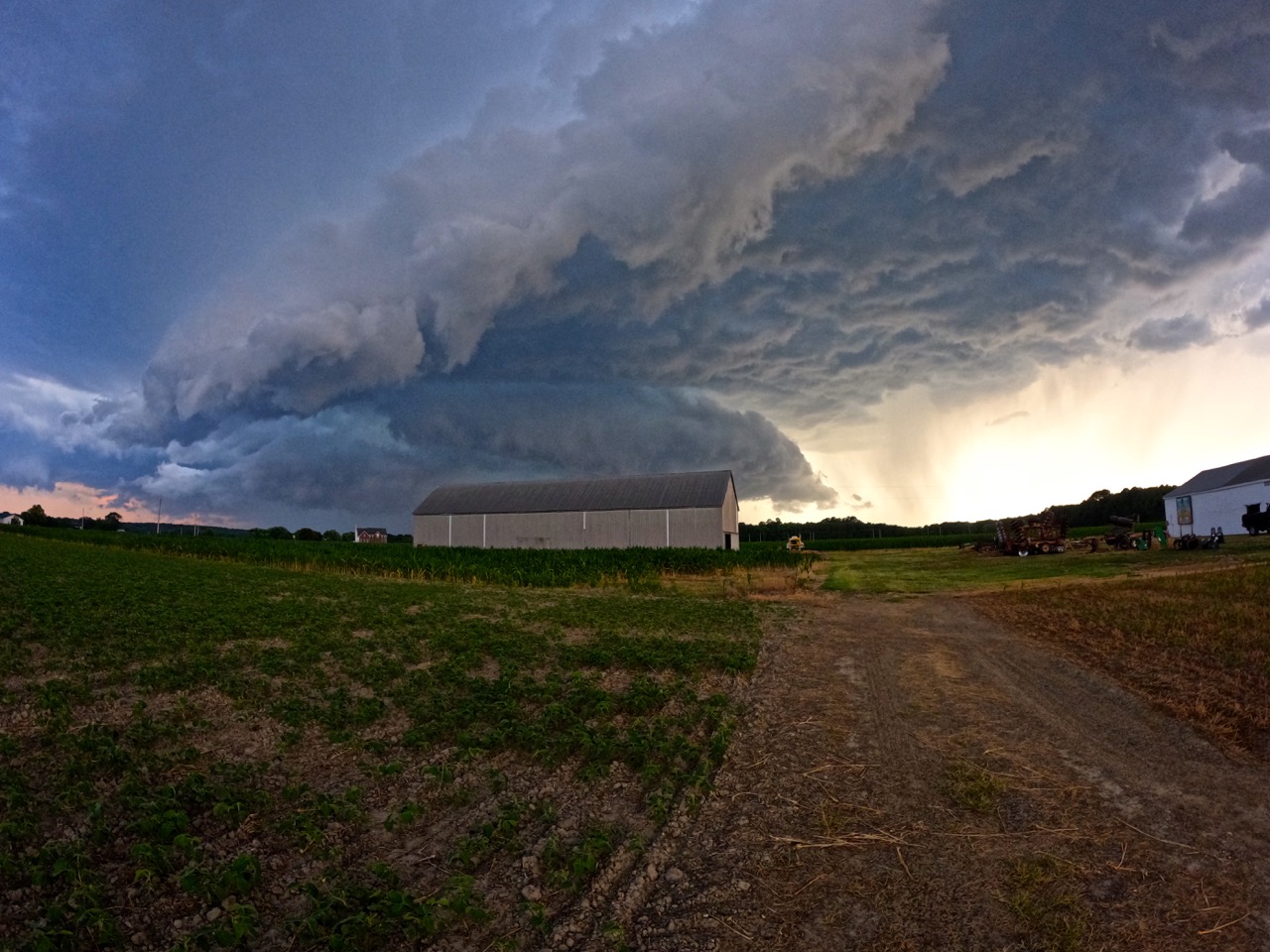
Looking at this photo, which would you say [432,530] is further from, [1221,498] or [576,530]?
[1221,498]

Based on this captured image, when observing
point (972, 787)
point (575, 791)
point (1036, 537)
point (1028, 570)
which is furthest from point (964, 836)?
point (1036, 537)

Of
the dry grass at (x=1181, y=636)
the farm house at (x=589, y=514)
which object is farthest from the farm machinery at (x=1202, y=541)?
the farm house at (x=589, y=514)

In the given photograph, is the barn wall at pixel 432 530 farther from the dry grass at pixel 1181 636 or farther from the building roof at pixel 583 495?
the dry grass at pixel 1181 636

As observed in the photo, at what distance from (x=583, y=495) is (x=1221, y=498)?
51232 millimetres

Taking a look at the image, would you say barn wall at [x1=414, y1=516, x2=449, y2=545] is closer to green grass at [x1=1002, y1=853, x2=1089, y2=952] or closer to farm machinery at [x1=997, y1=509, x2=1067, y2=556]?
farm machinery at [x1=997, y1=509, x2=1067, y2=556]

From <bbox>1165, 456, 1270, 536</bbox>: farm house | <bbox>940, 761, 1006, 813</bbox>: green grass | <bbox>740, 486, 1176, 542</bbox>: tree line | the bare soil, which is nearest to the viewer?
the bare soil

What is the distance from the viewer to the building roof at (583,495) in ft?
208

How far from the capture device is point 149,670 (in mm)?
10992

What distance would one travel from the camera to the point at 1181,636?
15156mm

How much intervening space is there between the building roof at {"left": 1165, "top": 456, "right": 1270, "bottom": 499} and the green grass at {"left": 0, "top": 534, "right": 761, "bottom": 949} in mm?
52893

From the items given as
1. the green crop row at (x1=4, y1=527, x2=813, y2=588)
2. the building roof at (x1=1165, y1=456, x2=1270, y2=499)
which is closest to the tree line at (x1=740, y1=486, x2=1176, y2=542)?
the building roof at (x1=1165, y1=456, x2=1270, y2=499)

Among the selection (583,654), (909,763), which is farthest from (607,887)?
(583,654)

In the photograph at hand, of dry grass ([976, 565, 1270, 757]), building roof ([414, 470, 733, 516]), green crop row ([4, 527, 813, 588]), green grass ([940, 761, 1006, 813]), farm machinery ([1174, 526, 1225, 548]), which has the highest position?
building roof ([414, 470, 733, 516])

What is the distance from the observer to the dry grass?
10.1 meters
